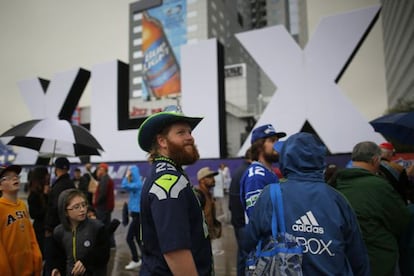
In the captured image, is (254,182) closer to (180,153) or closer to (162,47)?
(180,153)

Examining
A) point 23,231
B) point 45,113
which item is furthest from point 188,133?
point 45,113

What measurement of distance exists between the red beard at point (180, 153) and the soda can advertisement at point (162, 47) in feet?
222

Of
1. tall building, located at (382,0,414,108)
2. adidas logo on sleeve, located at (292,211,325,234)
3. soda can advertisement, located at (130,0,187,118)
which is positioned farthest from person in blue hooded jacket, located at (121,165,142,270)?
soda can advertisement, located at (130,0,187,118)

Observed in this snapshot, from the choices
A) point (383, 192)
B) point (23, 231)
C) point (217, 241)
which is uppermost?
point (383, 192)

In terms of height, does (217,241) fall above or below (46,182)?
below

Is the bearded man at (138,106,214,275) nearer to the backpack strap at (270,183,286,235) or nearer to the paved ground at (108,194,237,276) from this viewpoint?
the backpack strap at (270,183,286,235)

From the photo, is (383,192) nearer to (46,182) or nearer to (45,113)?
(46,182)

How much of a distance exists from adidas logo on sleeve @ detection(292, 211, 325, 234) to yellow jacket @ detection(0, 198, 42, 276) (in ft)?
8.51

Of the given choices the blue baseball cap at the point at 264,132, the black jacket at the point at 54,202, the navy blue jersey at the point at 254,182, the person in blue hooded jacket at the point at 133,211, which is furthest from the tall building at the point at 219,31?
the navy blue jersey at the point at 254,182

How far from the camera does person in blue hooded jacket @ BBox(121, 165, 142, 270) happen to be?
563 cm

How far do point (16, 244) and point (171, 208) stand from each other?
2.20 metres

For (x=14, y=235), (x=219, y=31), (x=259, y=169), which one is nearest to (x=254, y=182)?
(x=259, y=169)

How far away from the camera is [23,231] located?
118 inches

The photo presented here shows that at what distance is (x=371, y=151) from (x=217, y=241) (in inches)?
209
